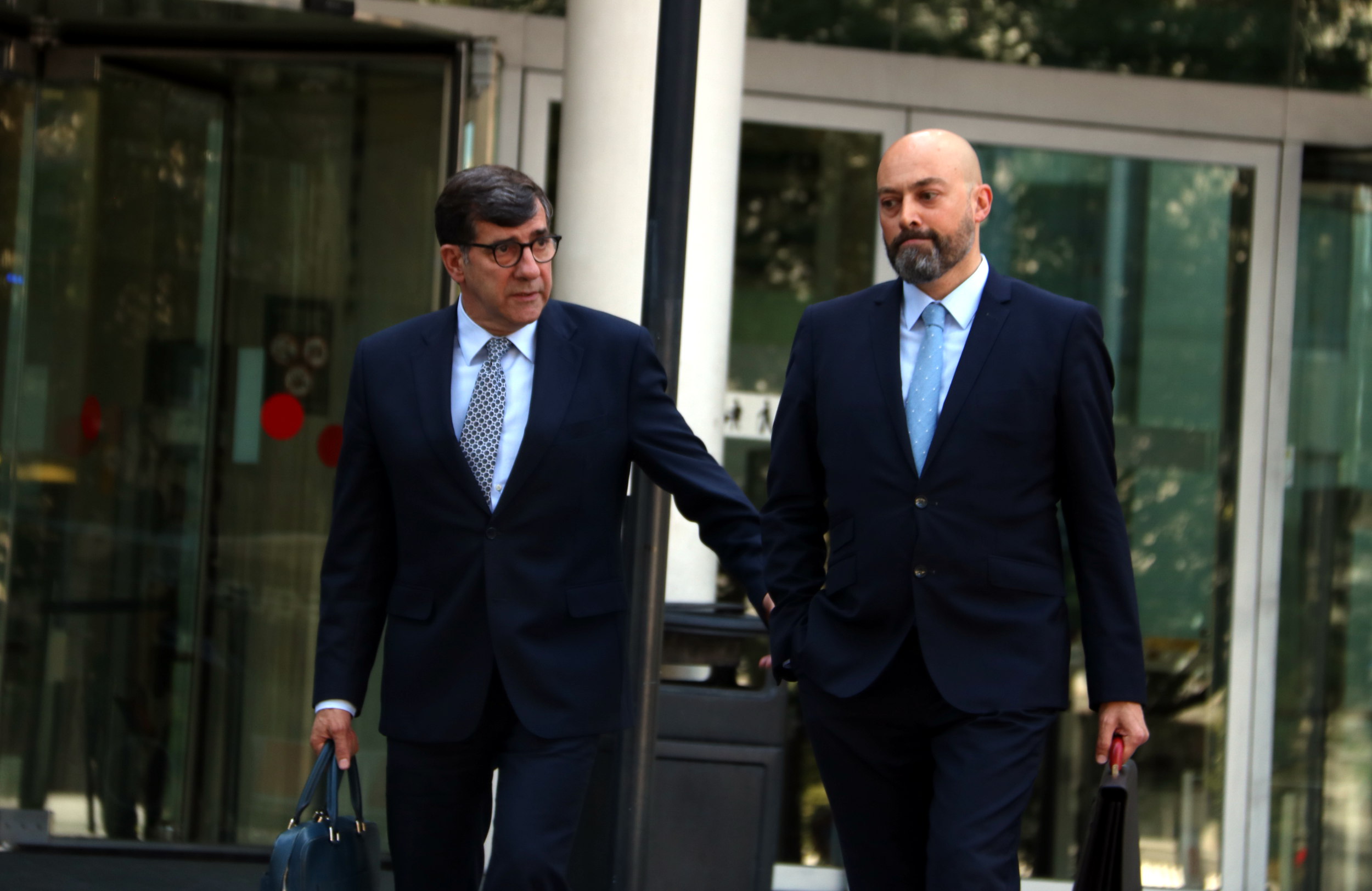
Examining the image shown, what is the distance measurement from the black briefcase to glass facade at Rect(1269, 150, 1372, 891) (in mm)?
4316

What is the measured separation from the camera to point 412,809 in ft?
10.7

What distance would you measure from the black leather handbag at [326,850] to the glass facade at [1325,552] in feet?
16.3

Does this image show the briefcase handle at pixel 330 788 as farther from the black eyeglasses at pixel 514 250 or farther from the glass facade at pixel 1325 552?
the glass facade at pixel 1325 552

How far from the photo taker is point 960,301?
127 inches

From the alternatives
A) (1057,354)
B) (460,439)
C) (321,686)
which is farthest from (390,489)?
(1057,354)

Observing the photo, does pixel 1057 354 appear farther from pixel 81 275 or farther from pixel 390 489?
pixel 81 275

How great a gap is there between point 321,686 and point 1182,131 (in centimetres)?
481

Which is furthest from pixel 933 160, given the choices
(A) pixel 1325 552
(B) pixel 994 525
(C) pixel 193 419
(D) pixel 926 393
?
(C) pixel 193 419

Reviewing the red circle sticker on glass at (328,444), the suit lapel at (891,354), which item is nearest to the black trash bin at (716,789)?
the suit lapel at (891,354)

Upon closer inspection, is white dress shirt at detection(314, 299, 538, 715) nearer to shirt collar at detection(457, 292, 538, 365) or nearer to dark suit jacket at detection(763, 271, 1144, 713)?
shirt collar at detection(457, 292, 538, 365)

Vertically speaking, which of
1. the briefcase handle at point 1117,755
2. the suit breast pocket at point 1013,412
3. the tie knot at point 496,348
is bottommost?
the briefcase handle at point 1117,755

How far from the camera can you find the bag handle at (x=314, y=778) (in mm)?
3088

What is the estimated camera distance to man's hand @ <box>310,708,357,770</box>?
10.9ft

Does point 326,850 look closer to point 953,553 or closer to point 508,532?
point 508,532
